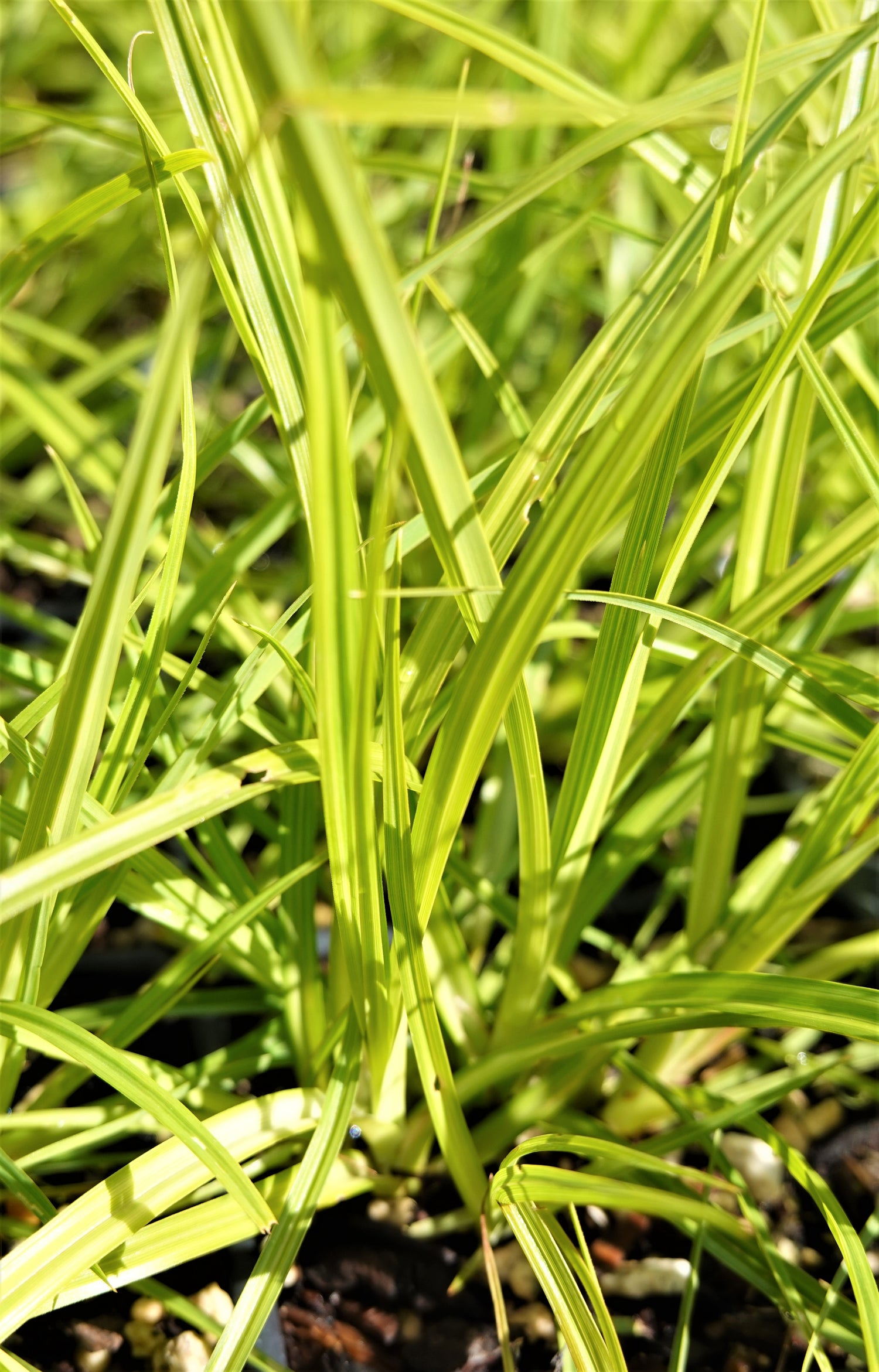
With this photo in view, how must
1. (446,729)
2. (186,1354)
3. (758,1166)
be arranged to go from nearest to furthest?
(446,729), (186,1354), (758,1166)

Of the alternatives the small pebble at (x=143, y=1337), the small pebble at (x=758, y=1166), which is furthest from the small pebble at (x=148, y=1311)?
the small pebble at (x=758, y=1166)

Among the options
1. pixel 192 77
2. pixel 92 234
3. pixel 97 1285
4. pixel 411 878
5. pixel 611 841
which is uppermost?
pixel 92 234

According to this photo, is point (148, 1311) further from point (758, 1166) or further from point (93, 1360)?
point (758, 1166)

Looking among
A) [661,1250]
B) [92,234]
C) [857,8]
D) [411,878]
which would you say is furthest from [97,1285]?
[92,234]

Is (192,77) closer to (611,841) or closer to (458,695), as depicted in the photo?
(458,695)

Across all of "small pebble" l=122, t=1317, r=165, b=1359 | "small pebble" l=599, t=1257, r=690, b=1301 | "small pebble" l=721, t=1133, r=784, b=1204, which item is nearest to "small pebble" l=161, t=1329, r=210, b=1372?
"small pebble" l=122, t=1317, r=165, b=1359

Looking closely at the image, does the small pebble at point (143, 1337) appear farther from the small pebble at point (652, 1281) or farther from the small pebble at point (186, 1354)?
the small pebble at point (652, 1281)

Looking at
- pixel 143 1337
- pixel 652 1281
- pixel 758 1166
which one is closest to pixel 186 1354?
pixel 143 1337
